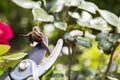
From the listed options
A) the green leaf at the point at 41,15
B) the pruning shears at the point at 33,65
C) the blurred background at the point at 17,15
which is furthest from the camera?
the blurred background at the point at 17,15

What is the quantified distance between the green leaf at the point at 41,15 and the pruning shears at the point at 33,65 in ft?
0.54

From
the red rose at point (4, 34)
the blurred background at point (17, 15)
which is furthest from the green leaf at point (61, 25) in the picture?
the blurred background at point (17, 15)

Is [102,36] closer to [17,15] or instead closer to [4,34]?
[4,34]

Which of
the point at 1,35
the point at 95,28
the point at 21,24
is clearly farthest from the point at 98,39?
the point at 21,24

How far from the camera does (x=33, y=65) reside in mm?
805

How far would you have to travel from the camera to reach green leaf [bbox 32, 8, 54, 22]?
0.99 m

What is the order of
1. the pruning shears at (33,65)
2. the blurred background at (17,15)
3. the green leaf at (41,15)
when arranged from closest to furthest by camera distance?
the pruning shears at (33,65)
the green leaf at (41,15)
the blurred background at (17,15)

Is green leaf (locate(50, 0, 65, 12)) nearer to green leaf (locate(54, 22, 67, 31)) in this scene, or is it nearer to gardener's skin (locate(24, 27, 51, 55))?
green leaf (locate(54, 22, 67, 31))

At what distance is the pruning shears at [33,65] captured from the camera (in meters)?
0.80

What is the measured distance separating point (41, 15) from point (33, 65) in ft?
0.75

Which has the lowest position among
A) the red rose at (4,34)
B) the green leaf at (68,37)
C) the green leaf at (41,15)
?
the red rose at (4,34)

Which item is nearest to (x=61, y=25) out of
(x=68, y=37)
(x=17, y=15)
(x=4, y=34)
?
(x=68, y=37)

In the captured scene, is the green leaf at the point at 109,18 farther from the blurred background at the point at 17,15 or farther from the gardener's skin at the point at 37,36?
the blurred background at the point at 17,15

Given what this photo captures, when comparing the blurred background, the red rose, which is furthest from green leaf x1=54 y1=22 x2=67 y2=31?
the blurred background
